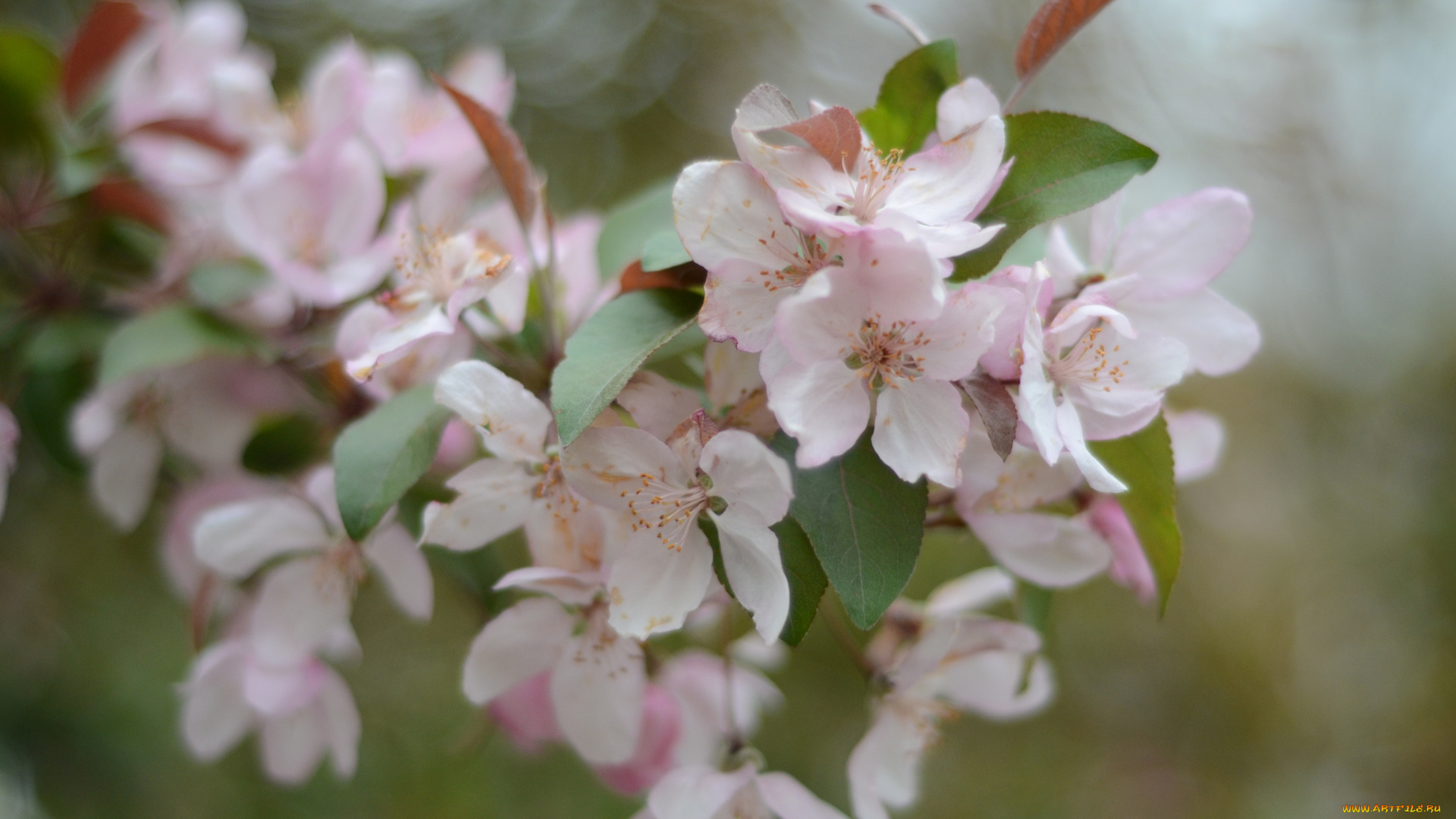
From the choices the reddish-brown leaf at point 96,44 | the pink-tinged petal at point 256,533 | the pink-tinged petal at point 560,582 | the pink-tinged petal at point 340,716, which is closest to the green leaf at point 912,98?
the pink-tinged petal at point 560,582

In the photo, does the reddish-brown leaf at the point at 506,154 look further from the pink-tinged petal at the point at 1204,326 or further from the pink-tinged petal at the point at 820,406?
the pink-tinged petal at the point at 1204,326

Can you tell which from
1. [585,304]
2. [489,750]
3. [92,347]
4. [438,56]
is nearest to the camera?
[585,304]

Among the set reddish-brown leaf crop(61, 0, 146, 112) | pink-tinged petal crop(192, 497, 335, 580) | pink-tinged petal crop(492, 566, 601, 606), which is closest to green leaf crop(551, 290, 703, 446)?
pink-tinged petal crop(492, 566, 601, 606)

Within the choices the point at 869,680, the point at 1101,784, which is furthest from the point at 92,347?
the point at 1101,784

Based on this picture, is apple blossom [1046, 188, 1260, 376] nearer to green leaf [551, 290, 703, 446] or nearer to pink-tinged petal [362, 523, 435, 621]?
green leaf [551, 290, 703, 446]

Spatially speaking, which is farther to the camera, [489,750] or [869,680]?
[489,750]

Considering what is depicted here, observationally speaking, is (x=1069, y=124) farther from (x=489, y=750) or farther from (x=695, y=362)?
(x=489, y=750)
